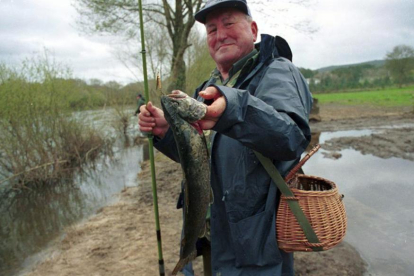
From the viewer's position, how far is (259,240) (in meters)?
1.89

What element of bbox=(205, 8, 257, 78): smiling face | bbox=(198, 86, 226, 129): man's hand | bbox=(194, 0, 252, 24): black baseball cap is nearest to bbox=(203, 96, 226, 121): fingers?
bbox=(198, 86, 226, 129): man's hand

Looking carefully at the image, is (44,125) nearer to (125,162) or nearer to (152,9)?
(125,162)

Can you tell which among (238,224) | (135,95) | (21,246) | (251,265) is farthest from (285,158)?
(135,95)

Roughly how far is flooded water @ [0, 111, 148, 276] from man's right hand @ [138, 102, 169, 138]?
5.04m

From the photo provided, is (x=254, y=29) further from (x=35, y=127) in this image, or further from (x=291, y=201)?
(x=35, y=127)

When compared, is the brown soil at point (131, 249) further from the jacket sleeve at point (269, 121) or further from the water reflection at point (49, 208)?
the jacket sleeve at point (269, 121)

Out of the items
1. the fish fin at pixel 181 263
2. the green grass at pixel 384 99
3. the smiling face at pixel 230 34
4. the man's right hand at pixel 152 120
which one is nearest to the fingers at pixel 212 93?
the man's right hand at pixel 152 120

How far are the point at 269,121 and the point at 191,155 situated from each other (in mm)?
477

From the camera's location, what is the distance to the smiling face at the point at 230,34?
7.34 feet

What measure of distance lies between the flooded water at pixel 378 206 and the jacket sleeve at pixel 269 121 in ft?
11.4

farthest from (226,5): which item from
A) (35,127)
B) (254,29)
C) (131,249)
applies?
(35,127)

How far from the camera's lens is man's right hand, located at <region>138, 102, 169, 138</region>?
7.23 ft

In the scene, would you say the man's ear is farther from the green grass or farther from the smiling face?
the green grass

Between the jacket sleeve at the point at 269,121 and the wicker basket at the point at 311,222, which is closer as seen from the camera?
the jacket sleeve at the point at 269,121
